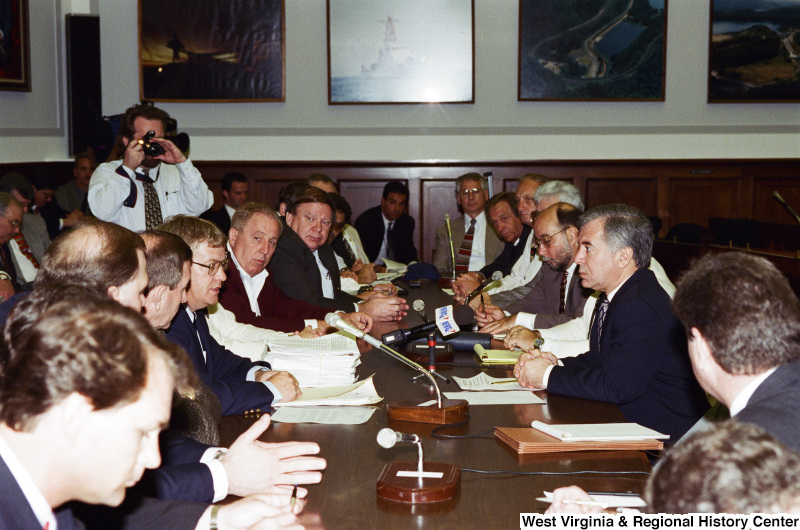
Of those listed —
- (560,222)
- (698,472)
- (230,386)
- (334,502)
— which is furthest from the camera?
(560,222)

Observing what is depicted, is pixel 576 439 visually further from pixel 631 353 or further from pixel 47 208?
pixel 47 208

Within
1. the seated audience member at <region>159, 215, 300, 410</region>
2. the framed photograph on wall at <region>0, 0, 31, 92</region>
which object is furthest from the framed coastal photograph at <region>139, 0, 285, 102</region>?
the seated audience member at <region>159, 215, 300, 410</region>

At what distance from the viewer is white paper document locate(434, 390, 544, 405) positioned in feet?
8.57

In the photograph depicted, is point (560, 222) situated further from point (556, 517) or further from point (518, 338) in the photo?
point (556, 517)

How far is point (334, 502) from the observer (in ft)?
5.82

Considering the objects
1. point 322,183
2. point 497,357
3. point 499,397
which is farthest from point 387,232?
point 499,397

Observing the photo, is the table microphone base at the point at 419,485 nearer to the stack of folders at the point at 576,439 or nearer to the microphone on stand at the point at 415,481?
the microphone on stand at the point at 415,481

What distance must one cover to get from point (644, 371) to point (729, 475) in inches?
76.2

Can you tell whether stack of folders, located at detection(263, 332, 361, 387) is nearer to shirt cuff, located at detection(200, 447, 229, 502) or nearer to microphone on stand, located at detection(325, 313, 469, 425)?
microphone on stand, located at detection(325, 313, 469, 425)

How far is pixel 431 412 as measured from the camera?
92.7 inches

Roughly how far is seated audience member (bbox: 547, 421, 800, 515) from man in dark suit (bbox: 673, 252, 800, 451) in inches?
27.3

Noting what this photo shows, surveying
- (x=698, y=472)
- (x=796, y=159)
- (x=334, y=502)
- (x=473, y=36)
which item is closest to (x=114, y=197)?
(x=334, y=502)

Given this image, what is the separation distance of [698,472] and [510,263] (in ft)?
18.0

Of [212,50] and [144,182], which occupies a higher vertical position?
[212,50]
